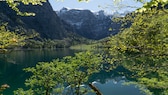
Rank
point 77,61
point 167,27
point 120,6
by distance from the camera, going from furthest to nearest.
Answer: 1. point 77,61
2. point 167,27
3. point 120,6

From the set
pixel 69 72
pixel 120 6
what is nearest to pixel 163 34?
pixel 120 6

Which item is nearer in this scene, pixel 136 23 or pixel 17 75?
pixel 136 23

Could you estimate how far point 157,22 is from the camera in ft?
46.0

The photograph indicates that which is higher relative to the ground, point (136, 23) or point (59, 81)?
point (136, 23)

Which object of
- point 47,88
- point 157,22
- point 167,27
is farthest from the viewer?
point 47,88

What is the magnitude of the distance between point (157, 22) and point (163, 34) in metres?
0.78

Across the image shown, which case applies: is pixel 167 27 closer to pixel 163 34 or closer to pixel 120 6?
pixel 163 34

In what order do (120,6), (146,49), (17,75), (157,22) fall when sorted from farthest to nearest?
(17,75)
(157,22)
(146,49)
(120,6)

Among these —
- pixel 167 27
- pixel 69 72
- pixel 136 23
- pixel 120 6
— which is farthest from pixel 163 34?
pixel 69 72

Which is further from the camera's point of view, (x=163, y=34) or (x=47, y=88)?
(x=47, y=88)

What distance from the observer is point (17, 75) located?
270 feet

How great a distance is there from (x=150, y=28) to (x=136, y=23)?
0.77m

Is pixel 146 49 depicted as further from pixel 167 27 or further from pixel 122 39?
pixel 122 39

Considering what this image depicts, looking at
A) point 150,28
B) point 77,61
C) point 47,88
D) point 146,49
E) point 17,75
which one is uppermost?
point 150,28
